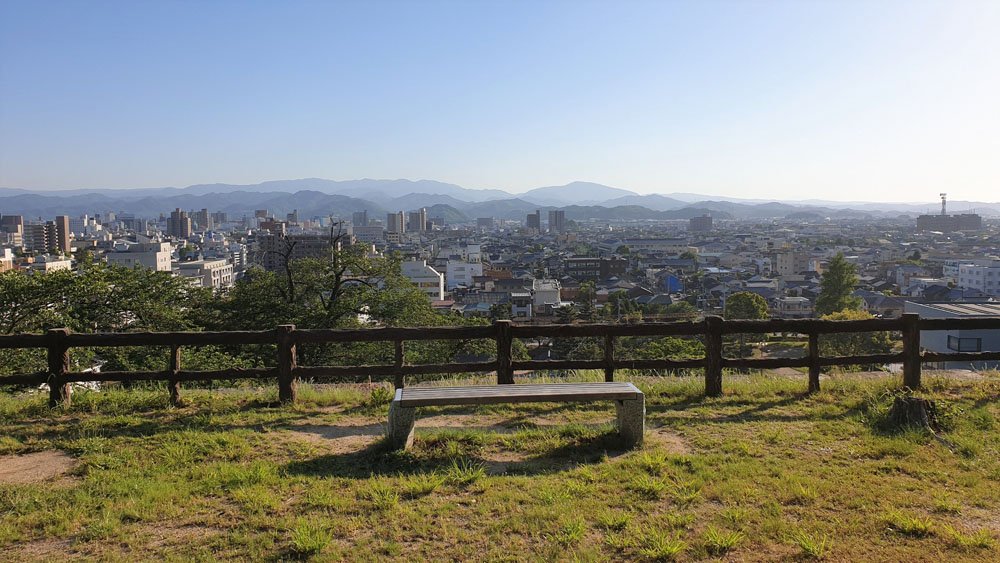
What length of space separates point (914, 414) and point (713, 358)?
2.02 metres

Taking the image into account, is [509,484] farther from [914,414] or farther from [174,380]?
[174,380]

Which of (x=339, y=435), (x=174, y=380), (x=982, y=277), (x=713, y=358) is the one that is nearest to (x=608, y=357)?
(x=713, y=358)

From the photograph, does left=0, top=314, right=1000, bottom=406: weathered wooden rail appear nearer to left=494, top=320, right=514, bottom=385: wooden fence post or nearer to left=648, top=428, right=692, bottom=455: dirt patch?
left=494, top=320, right=514, bottom=385: wooden fence post

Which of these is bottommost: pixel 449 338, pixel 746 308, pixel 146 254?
pixel 746 308

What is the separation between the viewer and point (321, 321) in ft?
64.2

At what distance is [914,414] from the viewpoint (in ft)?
19.5

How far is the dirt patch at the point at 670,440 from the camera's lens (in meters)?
5.60

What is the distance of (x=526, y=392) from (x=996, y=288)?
92017 millimetres

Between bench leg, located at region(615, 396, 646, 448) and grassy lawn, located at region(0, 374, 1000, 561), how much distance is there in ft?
0.40

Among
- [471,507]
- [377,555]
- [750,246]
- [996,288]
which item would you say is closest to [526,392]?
[471,507]

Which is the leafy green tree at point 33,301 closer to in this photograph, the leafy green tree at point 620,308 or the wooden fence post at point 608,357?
the wooden fence post at point 608,357

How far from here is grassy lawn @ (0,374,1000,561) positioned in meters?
3.88

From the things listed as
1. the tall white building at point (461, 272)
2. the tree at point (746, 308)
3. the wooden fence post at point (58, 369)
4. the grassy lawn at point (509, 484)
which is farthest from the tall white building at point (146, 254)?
the grassy lawn at point (509, 484)

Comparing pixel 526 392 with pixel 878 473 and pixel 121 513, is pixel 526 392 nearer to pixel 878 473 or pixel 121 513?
pixel 878 473
